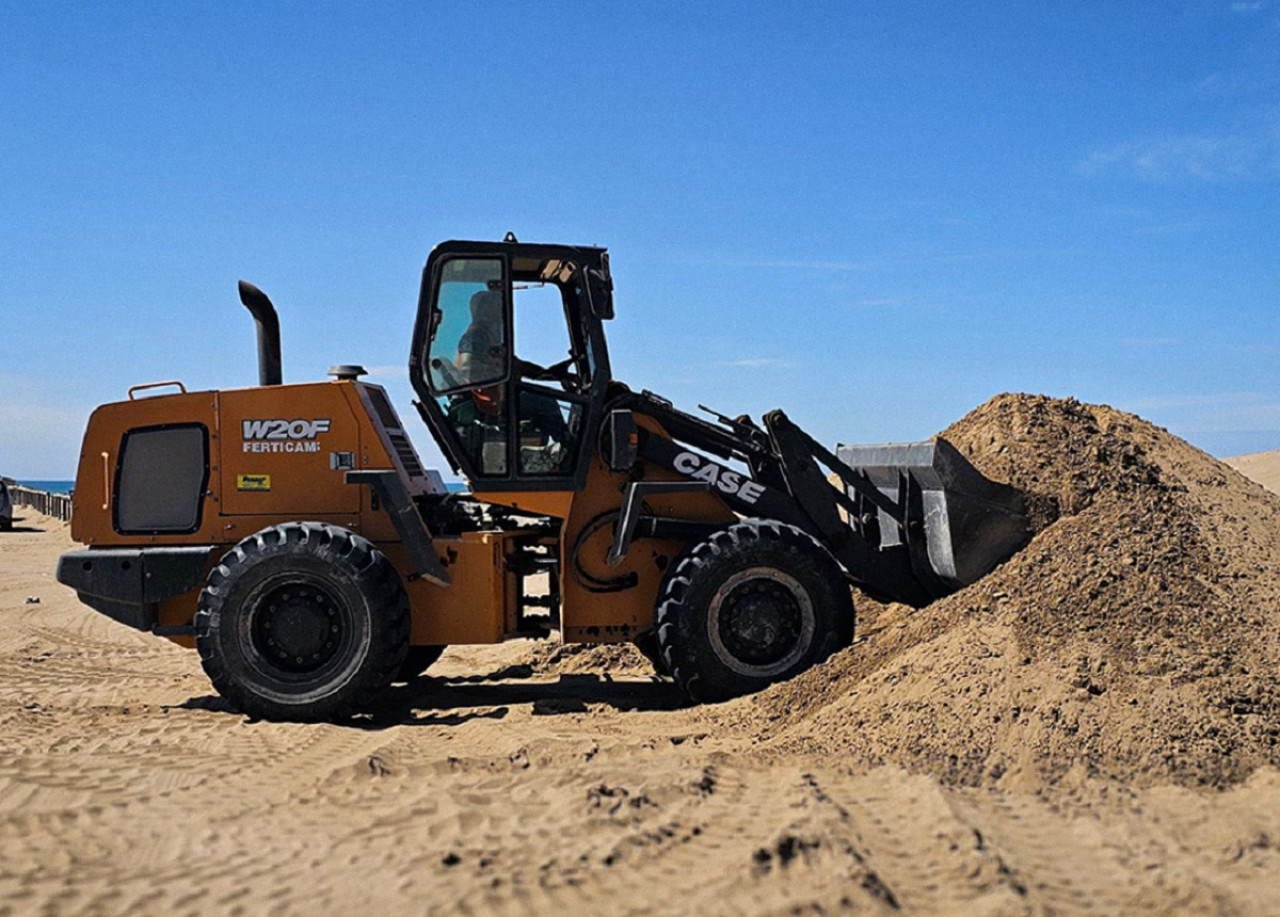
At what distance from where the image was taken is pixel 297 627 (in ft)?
25.0

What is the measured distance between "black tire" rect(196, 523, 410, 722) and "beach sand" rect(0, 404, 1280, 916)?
27 cm

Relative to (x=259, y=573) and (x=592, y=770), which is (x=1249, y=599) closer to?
(x=592, y=770)

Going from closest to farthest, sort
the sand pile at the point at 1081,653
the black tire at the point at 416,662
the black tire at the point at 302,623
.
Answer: the sand pile at the point at 1081,653
the black tire at the point at 302,623
the black tire at the point at 416,662

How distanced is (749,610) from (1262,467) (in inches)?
1089

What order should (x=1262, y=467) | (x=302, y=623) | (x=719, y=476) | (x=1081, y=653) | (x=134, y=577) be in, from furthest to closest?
1. (x=1262, y=467)
2. (x=719, y=476)
3. (x=134, y=577)
4. (x=302, y=623)
5. (x=1081, y=653)

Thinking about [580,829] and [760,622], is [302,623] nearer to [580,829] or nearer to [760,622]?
[760,622]

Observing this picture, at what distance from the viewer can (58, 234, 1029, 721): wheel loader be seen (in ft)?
25.0

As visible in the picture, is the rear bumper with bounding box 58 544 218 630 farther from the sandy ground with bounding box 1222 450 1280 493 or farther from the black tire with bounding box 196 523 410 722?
the sandy ground with bounding box 1222 450 1280 493

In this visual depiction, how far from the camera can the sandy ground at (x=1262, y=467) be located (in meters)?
27.8

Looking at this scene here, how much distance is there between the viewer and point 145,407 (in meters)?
8.38

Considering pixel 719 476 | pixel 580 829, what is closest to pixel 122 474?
pixel 719 476

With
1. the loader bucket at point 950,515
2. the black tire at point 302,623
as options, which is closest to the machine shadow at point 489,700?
the black tire at point 302,623

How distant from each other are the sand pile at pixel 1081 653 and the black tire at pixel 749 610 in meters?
0.38

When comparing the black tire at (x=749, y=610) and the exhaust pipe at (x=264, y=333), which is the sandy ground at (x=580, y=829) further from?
the exhaust pipe at (x=264, y=333)
